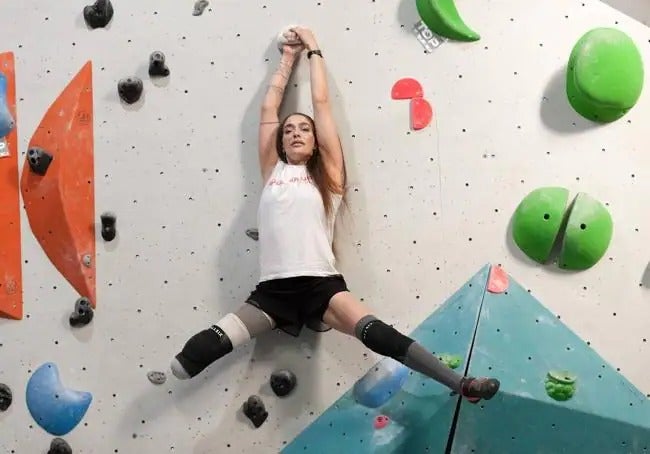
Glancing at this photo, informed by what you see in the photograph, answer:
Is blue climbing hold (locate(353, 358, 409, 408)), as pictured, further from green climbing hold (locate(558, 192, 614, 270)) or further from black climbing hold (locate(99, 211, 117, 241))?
black climbing hold (locate(99, 211, 117, 241))

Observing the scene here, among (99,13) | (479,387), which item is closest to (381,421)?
(479,387)

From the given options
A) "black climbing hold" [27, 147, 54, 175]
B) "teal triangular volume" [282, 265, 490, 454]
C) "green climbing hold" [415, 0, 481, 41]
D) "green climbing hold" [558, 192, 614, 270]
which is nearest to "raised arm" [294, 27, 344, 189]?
"green climbing hold" [415, 0, 481, 41]

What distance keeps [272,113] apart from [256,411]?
778 mm

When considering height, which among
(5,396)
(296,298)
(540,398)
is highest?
(296,298)

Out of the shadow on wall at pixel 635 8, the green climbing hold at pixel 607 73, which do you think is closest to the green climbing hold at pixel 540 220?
the green climbing hold at pixel 607 73

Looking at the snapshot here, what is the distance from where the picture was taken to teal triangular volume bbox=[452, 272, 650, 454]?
1.78m

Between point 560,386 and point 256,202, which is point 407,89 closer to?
point 256,202

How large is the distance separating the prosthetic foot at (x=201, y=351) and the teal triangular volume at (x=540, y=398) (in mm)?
605

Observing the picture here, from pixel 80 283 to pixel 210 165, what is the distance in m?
0.50

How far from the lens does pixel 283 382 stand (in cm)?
200

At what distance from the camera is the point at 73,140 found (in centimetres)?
221

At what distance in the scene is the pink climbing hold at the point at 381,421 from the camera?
6.28 feet

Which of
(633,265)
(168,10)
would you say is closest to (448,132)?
(633,265)

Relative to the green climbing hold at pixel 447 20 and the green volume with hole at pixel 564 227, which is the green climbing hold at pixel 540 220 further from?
the green climbing hold at pixel 447 20
